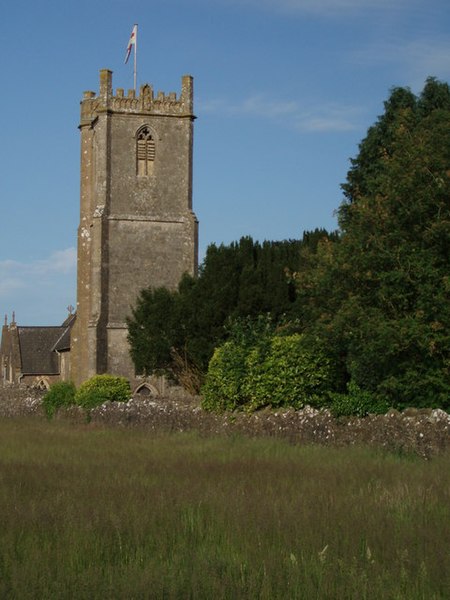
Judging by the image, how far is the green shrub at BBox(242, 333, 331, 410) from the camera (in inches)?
973

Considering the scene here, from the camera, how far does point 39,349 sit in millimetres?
73938

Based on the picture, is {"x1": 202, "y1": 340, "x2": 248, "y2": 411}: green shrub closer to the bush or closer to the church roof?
the bush

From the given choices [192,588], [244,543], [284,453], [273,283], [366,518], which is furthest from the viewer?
[273,283]

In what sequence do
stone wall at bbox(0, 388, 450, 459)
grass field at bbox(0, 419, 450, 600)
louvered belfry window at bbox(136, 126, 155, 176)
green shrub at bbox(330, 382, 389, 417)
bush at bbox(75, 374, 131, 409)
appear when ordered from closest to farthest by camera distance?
grass field at bbox(0, 419, 450, 600) → stone wall at bbox(0, 388, 450, 459) → green shrub at bbox(330, 382, 389, 417) → bush at bbox(75, 374, 131, 409) → louvered belfry window at bbox(136, 126, 155, 176)

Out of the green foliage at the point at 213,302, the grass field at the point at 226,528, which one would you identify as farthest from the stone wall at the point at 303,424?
the green foliage at the point at 213,302

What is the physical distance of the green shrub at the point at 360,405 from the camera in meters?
22.1

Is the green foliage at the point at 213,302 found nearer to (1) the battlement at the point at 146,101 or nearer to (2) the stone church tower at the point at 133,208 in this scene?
(2) the stone church tower at the point at 133,208

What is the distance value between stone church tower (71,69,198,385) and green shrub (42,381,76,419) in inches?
678

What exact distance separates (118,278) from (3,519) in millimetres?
44827

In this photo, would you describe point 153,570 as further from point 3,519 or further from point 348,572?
point 3,519

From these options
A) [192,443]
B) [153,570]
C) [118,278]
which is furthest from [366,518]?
[118,278]

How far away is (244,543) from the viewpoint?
8.22 m

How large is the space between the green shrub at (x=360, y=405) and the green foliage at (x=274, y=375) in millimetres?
2009

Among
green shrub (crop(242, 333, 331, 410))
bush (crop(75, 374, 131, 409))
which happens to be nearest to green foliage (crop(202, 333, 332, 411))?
green shrub (crop(242, 333, 331, 410))
